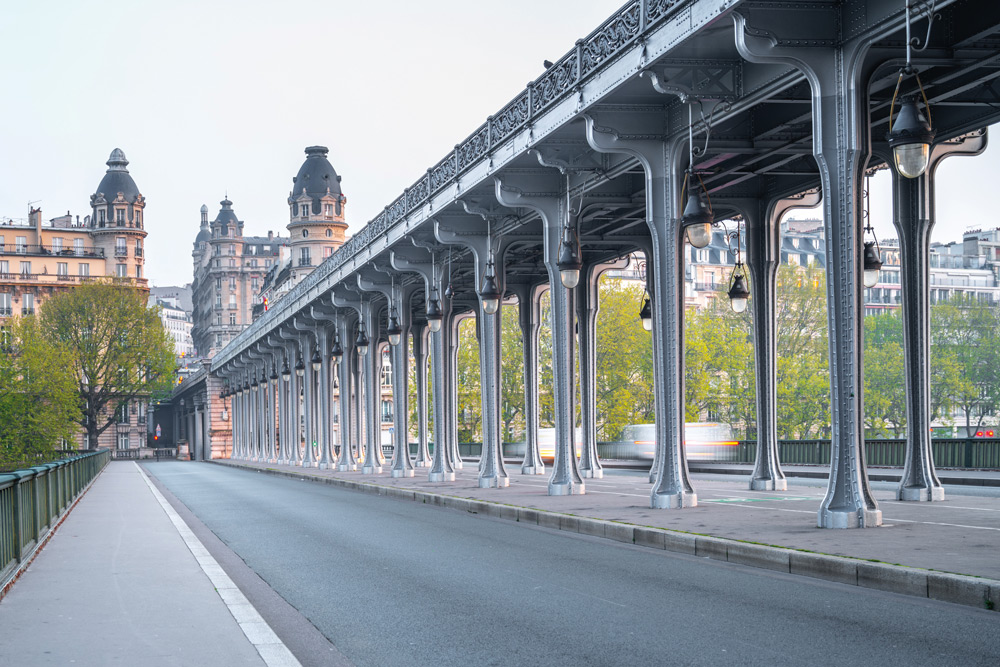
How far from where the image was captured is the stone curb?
9.91m

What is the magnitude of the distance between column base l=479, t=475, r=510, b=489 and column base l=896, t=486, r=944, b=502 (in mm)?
12600

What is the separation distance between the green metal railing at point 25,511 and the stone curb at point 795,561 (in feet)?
24.6

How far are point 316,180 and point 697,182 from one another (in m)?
119

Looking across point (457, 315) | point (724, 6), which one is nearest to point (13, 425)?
point (457, 315)

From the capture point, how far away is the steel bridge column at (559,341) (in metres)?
25.7

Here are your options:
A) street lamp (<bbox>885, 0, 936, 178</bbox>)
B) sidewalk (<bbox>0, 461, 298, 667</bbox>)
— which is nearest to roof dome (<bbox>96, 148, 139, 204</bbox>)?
sidewalk (<bbox>0, 461, 298, 667</bbox>)

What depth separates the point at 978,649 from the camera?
7.96 m

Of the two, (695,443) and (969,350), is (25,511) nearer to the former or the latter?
(695,443)

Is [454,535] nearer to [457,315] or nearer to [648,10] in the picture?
[648,10]

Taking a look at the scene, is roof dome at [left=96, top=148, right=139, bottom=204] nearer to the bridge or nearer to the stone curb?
the bridge

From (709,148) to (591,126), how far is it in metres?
2.05

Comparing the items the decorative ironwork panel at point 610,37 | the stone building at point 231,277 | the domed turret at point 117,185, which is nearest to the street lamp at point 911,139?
the decorative ironwork panel at point 610,37

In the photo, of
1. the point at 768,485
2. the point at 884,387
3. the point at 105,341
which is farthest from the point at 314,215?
the point at 768,485

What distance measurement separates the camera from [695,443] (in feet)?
176
